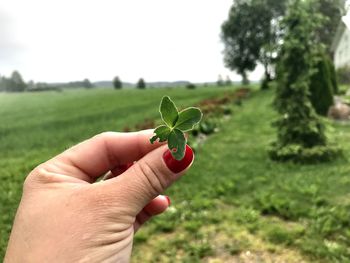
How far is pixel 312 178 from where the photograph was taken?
7367 mm

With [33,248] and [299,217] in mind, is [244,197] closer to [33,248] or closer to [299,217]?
[299,217]

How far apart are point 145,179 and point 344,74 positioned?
32.8 meters

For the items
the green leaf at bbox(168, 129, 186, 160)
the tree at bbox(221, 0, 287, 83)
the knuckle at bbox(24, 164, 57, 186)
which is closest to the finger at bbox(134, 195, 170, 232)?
the knuckle at bbox(24, 164, 57, 186)

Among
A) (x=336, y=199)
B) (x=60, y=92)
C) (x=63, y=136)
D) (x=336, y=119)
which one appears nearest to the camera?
(x=336, y=199)

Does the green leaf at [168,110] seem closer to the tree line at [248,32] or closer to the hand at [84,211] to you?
the hand at [84,211]

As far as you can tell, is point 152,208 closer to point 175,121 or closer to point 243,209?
point 175,121

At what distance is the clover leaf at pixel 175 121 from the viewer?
1.21 meters

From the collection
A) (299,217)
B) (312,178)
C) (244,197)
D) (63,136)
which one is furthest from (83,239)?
(63,136)

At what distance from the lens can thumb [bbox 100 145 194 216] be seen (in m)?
1.71

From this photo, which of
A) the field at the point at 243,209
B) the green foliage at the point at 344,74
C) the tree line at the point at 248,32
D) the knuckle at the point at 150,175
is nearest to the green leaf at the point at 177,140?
the knuckle at the point at 150,175

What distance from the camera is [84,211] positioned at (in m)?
1.68

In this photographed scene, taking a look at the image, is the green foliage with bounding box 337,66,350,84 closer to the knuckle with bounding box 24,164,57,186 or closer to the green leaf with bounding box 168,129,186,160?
the knuckle with bounding box 24,164,57,186

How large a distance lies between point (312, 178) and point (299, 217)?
187 centimetres

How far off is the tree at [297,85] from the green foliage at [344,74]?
23371mm
